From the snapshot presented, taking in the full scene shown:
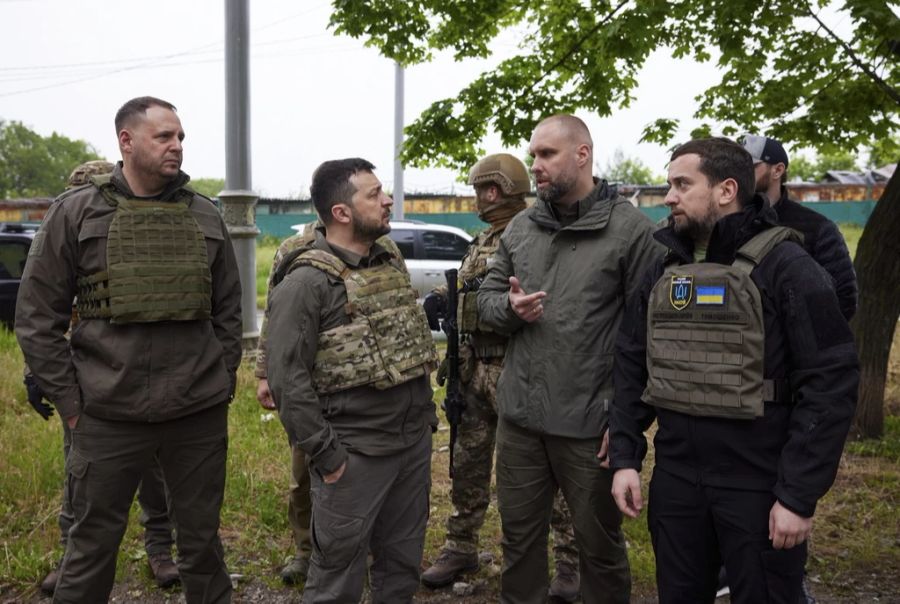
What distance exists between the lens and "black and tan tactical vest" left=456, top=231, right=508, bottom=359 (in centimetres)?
368

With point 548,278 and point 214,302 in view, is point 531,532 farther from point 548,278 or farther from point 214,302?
point 214,302

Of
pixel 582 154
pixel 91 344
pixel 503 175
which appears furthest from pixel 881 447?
pixel 91 344

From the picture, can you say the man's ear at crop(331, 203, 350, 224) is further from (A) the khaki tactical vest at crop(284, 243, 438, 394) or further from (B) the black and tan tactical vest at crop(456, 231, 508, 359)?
(B) the black and tan tactical vest at crop(456, 231, 508, 359)

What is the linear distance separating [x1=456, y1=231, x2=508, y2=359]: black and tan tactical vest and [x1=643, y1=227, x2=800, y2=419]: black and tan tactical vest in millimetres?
1286

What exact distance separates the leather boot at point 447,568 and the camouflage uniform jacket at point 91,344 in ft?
4.96

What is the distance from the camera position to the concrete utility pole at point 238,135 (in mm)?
6922

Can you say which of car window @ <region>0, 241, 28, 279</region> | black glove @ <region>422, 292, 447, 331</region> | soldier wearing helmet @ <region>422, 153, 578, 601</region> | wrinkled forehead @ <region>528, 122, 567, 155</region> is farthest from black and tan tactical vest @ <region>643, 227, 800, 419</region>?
car window @ <region>0, 241, 28, 279</region>

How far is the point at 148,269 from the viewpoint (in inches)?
112

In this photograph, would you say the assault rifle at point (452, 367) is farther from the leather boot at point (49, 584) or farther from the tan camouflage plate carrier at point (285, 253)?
the leather boot at point (49, 584)

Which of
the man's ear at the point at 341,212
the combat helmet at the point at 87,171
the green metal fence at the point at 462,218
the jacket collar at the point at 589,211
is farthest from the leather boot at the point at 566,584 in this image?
the green metal fence at the point at 462,218

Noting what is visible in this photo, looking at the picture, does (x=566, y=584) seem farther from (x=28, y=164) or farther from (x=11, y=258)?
(x=28, y=164)

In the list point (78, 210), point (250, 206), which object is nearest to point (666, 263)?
point (78, 210)

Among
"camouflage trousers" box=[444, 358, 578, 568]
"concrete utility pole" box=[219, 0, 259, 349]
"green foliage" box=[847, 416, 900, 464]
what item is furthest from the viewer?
"concrete utility pole" box=[219, 0, 259, 349]

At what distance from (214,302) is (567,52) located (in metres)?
4.04
